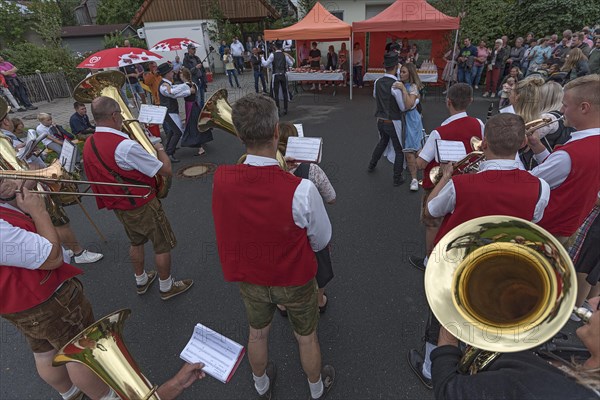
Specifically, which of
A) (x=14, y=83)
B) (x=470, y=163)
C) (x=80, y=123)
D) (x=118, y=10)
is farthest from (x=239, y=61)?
(x=118, y=10)

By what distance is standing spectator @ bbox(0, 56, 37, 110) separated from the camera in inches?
438

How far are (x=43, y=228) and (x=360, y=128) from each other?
7.37m

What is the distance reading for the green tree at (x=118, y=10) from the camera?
103 feet

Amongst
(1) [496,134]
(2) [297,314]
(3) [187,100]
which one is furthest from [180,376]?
(3) [187,100]

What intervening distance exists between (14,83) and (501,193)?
52.2 ft

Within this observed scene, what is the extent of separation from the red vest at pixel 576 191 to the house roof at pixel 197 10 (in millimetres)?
19093

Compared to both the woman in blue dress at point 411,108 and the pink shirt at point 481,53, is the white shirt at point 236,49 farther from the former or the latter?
the woman in blue dress at point 411,108

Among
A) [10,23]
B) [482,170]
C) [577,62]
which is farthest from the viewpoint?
[10,23]

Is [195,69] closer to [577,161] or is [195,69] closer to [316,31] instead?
[316,31]

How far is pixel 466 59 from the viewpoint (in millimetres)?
10656

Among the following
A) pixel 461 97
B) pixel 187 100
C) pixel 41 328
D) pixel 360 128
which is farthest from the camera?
pixel 360 128

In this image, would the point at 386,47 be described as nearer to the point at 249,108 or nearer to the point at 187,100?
the point at 187,100

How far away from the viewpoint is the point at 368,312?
2.98 metres

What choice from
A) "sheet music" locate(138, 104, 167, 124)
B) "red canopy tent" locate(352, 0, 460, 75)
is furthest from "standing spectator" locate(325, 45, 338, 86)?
"sheet music" locate(138, 104, 167, 124)
